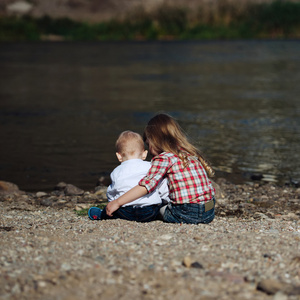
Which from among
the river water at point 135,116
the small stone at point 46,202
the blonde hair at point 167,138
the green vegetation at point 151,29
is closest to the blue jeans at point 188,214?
the blonde hair at point 167,138

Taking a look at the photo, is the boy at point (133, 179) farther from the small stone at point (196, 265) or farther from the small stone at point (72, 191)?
the small stone at point (72, 191)

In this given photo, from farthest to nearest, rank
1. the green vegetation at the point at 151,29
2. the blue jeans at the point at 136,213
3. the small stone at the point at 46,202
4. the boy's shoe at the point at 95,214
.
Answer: the green vegetation at the point at 151,29, the small stone at the point at 46,202, the boy's shoe at the point at 95,214, the blue jeans at the point at 136,213

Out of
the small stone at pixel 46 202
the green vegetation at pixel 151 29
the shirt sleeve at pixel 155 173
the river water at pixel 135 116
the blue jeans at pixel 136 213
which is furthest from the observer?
the green vegetation at pixel 151 29

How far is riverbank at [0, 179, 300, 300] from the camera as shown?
4145mm

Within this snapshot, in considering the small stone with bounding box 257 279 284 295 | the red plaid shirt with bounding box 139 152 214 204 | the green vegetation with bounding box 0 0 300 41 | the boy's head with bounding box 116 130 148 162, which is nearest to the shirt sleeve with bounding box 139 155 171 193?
the red plaid shirt with bounding box 139 152 214 204

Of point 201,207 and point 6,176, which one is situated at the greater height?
point 201,207

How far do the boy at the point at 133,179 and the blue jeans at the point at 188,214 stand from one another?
0.71 feet

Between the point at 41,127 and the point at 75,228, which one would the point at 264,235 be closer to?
the point at 75,228

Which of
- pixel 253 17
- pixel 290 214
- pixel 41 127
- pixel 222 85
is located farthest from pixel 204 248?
pixel 253 17

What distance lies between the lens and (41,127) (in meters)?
15.9

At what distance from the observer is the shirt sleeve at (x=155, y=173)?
19.7ft

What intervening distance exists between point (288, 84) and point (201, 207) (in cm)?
2163

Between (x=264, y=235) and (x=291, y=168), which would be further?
(x=291, y=168)

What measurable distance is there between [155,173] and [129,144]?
442 mm
